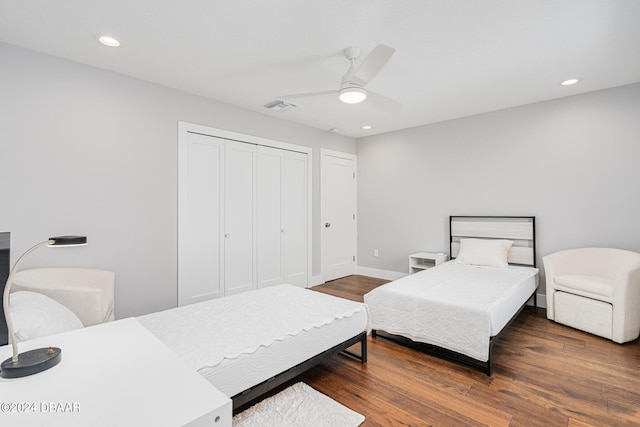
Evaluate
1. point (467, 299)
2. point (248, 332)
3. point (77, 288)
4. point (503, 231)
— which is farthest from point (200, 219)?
point (503, 231)

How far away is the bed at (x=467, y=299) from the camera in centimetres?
243

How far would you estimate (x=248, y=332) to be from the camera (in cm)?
197

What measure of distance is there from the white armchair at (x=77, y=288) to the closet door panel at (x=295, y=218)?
238 centimetres

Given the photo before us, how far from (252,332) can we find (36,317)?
112cm

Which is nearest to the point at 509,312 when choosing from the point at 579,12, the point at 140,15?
the point at 579,12

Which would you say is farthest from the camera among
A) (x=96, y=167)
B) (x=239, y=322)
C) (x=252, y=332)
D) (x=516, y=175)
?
(x=516, y=175)

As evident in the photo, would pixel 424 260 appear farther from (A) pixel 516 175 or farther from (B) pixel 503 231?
(A) pixel 516 175

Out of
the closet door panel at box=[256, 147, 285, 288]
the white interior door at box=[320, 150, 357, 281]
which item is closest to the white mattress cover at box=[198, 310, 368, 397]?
the closet door panel at box=[256, 147, 285, 288]

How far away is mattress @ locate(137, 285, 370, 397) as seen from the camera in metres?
1.66

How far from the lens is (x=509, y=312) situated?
9.00 ft

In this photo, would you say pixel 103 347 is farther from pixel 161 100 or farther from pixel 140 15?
pixel 161 100

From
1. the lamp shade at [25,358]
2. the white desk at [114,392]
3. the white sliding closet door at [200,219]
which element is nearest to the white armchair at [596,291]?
the white desk at [114,392]

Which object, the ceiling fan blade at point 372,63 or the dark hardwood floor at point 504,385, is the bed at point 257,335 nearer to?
the dark hardwood floor at point 504,385

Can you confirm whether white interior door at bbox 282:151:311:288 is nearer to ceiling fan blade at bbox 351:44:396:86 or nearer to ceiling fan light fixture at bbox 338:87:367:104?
ceiling fan light fixture at bbox 338:87:367:104
